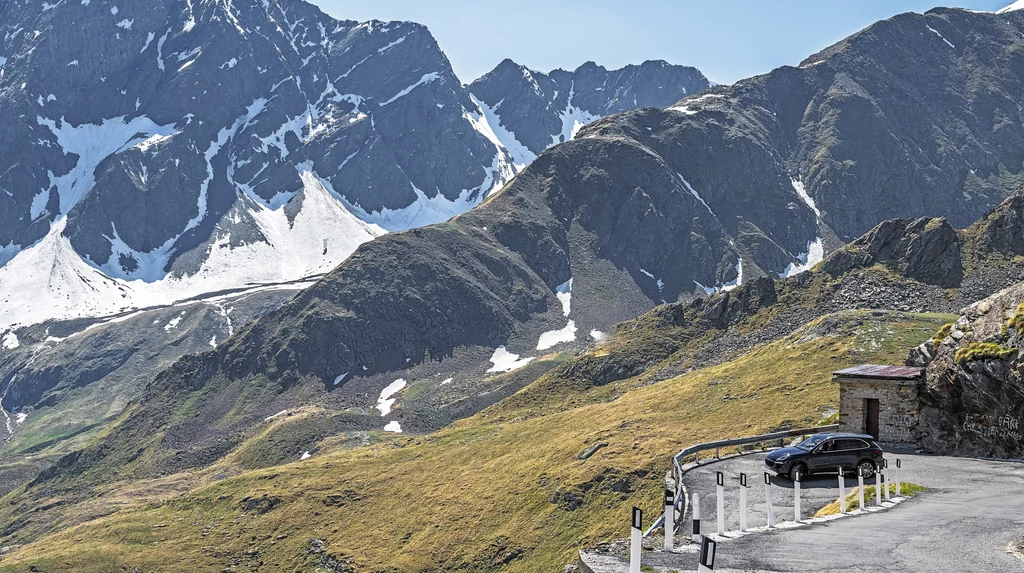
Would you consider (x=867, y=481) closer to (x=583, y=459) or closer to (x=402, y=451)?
(x=583, y=459)

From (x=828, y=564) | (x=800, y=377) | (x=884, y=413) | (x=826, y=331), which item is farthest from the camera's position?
(x=826, y=331)

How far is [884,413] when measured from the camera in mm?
51688

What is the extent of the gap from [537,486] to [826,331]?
4408 centimetres

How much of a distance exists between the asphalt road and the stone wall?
4.93 meters

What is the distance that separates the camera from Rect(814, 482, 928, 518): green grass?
3575 cm

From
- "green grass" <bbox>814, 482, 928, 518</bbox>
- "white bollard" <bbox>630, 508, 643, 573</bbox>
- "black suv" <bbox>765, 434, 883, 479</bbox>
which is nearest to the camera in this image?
"white bollard" <bbox>630, 508, 643, 573</bbox>

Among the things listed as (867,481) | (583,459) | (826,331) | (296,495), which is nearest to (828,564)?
(867,481)

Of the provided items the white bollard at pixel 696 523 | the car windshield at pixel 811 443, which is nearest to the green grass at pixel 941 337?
the car windshield at pixel 811 443

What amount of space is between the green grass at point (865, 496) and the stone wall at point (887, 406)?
11.8 metres

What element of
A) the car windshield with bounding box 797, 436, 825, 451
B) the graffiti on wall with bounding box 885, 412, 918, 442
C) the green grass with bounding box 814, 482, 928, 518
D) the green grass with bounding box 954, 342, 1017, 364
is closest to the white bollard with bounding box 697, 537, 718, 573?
the green grass with bounding box 814, 482, 928, 518

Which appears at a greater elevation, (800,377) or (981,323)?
(981,323)

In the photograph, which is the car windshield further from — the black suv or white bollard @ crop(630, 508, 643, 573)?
white bollard @ crop(630, 508, 643, 573)

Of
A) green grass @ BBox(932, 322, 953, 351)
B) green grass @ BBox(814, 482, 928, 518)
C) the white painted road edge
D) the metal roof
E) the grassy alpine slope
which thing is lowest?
the grassy alpine slope

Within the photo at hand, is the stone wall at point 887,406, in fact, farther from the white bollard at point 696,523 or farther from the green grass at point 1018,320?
the white bollard at point 696,523
